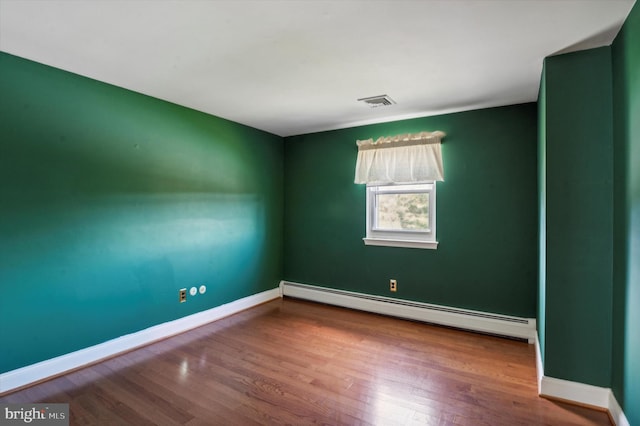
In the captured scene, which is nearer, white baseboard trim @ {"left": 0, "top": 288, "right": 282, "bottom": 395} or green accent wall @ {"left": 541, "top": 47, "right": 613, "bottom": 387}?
green accent wall @ {"left": 541, "top": 47, "right": 613, "bottom": 387}

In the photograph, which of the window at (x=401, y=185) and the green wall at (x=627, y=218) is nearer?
the green wall at (x=627, y=218)

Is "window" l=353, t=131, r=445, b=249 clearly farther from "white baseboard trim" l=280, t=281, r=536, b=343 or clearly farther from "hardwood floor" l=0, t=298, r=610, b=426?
"hardwood floor" l=0, t=298, r=610, b=426

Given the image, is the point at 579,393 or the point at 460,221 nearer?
the point at 579,393

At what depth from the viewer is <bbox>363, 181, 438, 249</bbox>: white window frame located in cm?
354

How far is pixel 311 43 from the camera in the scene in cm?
198

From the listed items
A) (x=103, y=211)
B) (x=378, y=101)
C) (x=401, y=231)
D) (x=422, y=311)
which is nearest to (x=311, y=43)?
(x=378, y=101)

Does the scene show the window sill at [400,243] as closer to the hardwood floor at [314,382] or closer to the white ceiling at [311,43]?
the hardwood floor at [314,382]

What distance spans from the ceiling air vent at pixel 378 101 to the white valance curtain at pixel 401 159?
623 mm

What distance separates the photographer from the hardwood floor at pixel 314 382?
1907mm

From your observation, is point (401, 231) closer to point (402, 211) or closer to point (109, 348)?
point (402, 211)

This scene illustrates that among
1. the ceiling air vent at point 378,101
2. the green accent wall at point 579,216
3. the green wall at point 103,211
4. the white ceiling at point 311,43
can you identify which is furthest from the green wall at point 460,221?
the green wall at point 103,211

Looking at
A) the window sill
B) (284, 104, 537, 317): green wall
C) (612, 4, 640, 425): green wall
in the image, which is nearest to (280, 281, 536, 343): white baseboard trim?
(284, 104, 537, 317): green wall

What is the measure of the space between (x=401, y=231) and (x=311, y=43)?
240 cm

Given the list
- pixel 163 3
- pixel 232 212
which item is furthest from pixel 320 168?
pixel 163 3
